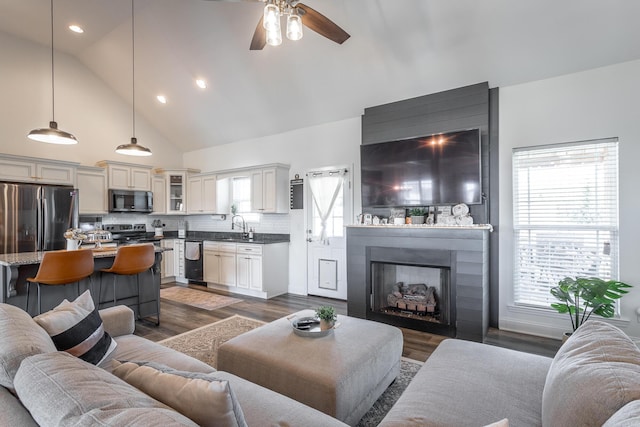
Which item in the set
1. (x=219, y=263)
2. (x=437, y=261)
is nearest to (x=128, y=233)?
(x=219, y=263)

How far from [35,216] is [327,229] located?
434 cm

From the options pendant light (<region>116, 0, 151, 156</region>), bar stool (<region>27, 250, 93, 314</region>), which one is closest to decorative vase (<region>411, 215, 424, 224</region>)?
pendant light (<region>116, 0, 151, 156</region>)

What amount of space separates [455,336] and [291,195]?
3347 mm

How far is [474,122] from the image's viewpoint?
3729 mm

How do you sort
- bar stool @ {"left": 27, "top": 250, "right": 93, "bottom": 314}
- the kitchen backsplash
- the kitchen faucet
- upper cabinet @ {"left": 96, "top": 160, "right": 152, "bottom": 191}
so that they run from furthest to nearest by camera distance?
the kitchen faucet < upper cabinet @ {"left": 96, "top": 160, "right": 152, "bottom": 191} < the kitchen backsplash < bar stool @ {"left": 27, "top": 250, "right": 93, "bottom": 314}

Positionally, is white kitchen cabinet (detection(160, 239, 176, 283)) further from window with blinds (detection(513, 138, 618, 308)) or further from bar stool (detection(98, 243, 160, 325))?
window with blinds (detection(513, 138, 618, 308))

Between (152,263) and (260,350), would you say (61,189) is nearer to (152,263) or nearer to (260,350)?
(152,263)

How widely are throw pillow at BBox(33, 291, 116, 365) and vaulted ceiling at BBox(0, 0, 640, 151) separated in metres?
3.50

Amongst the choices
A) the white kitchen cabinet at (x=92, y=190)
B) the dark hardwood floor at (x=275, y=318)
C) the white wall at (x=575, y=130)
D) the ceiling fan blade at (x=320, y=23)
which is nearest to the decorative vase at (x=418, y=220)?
the white wall at (x=575, y=130)

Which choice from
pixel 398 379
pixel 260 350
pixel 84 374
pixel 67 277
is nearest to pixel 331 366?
pixel 260 350

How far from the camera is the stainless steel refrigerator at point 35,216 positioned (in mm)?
4379

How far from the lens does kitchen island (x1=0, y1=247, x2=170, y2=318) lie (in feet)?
9.54

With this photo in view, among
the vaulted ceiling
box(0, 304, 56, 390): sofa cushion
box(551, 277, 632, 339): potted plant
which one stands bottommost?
box(551, 277, 632, 339): potted plant

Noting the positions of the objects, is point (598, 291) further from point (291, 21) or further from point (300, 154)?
point (300, 154)
